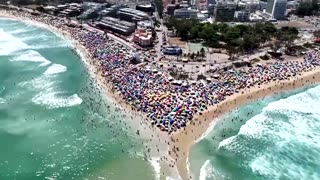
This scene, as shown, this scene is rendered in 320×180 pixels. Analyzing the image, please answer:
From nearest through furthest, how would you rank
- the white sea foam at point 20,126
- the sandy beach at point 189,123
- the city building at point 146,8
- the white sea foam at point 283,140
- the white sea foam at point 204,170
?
the white sea foam at point 204,170 < the white sea foam at point 283,140 < the sandy beach at point 189,123 < the white sea foam at point 20,126 < the city building at point 146,8

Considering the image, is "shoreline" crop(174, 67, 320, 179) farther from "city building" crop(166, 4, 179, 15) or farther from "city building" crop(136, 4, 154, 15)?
"city building" crop(136, 4, 154, 15)

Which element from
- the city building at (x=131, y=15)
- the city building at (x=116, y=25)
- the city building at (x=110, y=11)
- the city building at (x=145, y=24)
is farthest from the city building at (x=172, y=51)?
the city building at (x=110, y=11)

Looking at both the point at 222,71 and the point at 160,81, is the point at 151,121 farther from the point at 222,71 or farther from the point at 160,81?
the point at 222,71

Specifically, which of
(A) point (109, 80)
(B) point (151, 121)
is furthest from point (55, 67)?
(B) point (151, 121)

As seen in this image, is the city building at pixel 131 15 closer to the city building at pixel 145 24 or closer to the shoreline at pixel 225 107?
the city building at pixel 145 24

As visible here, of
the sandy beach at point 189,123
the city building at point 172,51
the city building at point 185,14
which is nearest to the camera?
the sandy beach at point 189,123

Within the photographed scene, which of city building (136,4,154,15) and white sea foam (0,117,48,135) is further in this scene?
city building (136,4,154,15)

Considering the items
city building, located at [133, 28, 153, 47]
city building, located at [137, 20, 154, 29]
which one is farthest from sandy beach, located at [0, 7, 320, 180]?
city building, located at [137, 20, 154, 29]
